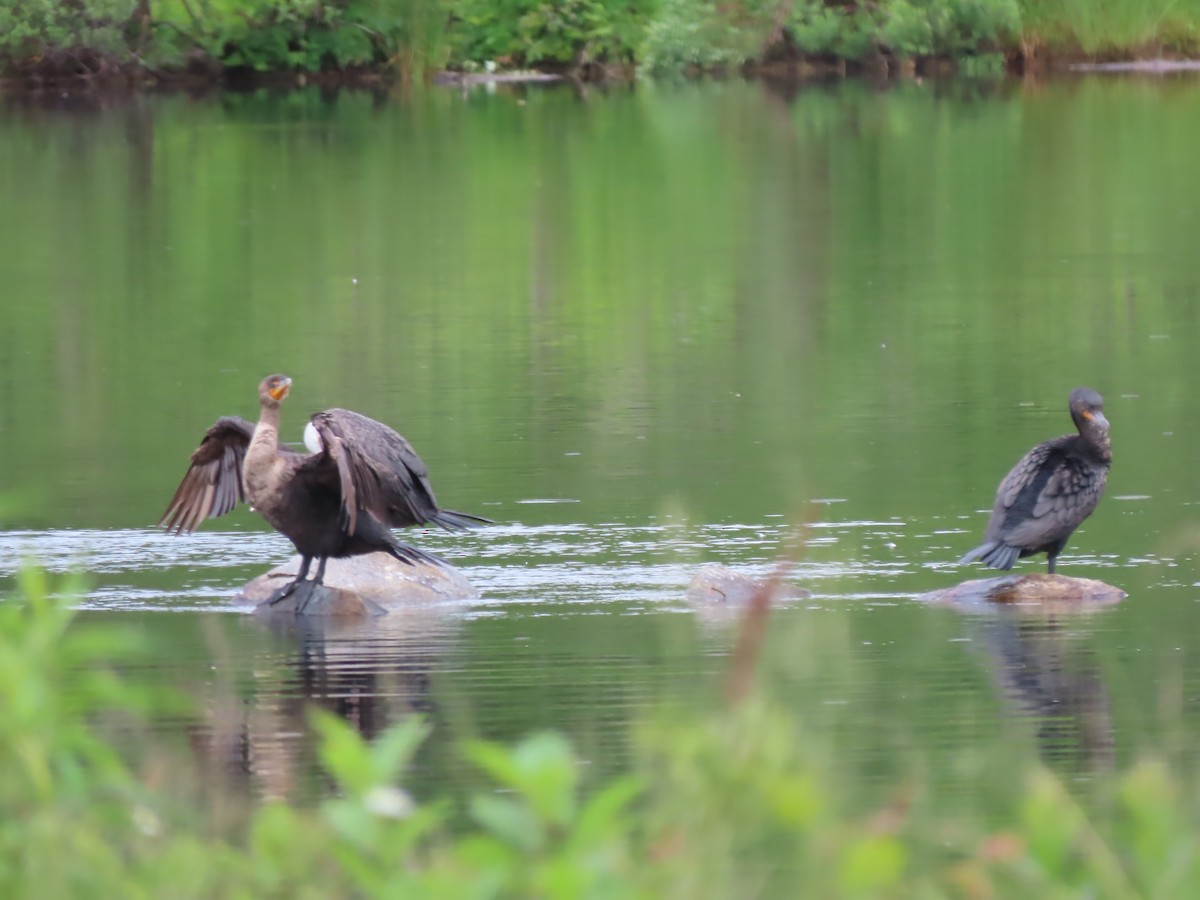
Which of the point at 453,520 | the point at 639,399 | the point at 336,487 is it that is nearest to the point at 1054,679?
the point at 453,520

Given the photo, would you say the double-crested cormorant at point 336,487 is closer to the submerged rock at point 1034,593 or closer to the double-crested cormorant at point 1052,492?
the submerged rock at point 1034,593

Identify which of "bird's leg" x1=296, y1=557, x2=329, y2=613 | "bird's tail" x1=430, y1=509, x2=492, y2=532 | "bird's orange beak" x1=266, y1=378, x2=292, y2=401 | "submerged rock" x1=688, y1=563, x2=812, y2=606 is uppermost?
"bird's orange beak" x1=266, y1=378, x2=292, y2=401

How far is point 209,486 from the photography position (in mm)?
11336

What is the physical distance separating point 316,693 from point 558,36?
150 feet

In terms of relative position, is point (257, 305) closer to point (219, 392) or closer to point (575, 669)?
point (219, 392)

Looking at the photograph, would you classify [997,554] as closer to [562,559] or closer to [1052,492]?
[1052,492]

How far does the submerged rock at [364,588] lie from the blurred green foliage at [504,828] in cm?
543

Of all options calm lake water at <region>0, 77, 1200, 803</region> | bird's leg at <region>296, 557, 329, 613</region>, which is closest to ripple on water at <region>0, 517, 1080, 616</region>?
calm lake water at <region>0, 77, 1200, 803</region>

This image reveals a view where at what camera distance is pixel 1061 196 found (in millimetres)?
28203

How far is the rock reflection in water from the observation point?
25.6 feet

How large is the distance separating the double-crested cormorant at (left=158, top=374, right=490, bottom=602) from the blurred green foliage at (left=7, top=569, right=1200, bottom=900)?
Result: 5139 mm

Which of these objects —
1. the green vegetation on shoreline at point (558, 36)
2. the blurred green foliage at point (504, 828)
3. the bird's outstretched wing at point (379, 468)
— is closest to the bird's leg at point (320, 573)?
the bird's outstretched wing at point (379, 468)

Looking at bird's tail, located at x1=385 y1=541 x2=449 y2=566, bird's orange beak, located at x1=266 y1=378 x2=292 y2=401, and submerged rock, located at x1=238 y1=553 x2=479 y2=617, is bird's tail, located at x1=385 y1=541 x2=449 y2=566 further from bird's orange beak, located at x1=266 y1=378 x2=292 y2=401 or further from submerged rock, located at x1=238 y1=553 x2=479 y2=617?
bird's orange beak, located at x1=266 y1=378 x2=292 y2=401

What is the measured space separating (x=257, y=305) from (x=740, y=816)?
17.8 metres
